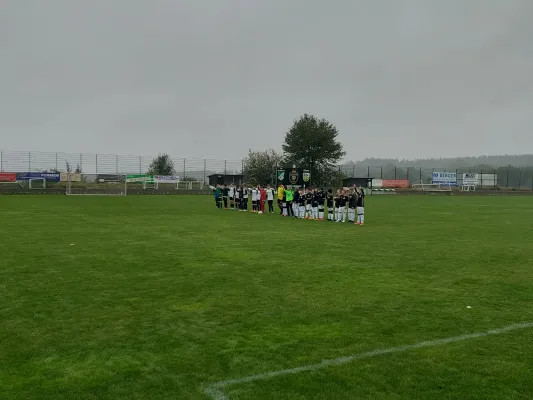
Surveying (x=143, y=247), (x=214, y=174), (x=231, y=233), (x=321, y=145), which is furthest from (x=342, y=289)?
(x=321, y=145)

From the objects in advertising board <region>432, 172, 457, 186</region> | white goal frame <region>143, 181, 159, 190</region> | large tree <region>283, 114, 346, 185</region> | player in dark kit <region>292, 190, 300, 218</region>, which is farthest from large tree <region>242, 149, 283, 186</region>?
player in dark kit <region>292, 190, 300, 218</region>

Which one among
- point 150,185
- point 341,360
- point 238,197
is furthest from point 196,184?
point 341,360

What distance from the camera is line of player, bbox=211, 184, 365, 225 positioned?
20.9m

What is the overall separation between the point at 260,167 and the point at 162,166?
1298 cm

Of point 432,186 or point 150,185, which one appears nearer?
point 150,185

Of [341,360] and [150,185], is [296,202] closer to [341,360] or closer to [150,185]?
[341,360]

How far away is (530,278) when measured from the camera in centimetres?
867

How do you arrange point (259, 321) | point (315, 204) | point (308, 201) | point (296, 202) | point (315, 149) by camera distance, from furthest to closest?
point (315, 149)
point (296, 202)
point (308, 201)
point (315, 204)
point (259, 321)

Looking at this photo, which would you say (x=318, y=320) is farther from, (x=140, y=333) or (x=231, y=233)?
(x=231, y=233)

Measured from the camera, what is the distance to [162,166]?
59094 millimetres

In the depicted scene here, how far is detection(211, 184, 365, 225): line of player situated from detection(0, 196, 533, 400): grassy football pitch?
8.85 metres

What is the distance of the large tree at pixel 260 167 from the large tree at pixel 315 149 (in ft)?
6.90

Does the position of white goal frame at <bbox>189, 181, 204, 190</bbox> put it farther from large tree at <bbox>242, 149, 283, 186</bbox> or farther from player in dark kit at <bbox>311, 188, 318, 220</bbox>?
player in dark kit at <bbox>311, 188, 318, 220</bbox>

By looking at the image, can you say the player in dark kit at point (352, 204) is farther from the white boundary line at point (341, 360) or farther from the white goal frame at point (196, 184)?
the white goal frame at point (196, 184)
